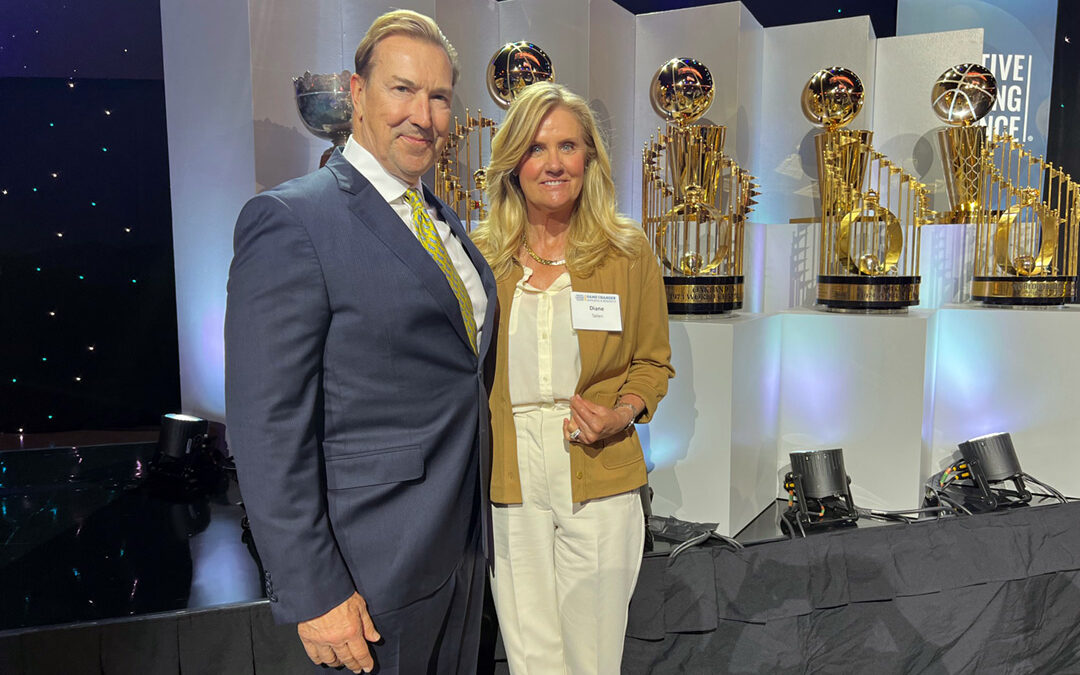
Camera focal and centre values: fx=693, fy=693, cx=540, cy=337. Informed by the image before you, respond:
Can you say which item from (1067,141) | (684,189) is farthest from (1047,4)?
(684,189)

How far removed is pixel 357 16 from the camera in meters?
3.20

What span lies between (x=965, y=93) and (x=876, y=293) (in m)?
1.25

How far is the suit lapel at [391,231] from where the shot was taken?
103 centimetres

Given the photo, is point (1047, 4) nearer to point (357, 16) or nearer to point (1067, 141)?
point (1067, 141)

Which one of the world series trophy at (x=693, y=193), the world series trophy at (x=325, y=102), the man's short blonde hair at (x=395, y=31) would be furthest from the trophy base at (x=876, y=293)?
the man's short blonde hair at (x=395, y=31)

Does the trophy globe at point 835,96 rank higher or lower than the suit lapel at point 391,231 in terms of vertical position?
higher

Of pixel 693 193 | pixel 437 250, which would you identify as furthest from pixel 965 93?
pixel 437 250

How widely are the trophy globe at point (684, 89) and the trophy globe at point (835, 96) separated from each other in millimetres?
594

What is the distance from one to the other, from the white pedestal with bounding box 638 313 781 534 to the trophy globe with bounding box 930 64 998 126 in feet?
5.48

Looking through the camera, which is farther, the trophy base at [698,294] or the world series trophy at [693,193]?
the world series trophy at [693,193]

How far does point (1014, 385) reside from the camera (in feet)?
9.72

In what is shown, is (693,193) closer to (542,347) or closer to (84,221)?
(542,347)

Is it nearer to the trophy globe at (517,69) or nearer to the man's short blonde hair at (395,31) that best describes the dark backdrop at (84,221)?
the trophy globe at (517,69)

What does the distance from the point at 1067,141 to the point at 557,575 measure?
5.09 metres
